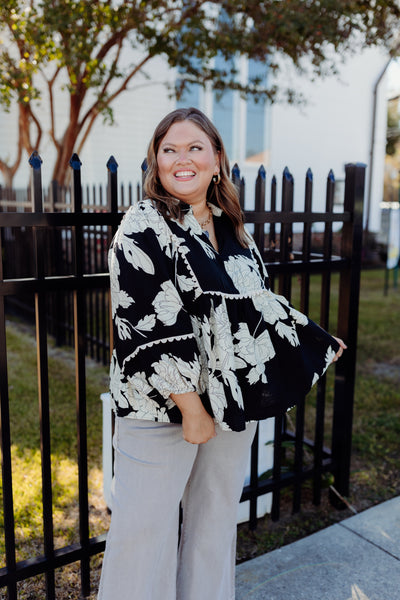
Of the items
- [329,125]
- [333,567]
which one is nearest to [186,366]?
[333,567]

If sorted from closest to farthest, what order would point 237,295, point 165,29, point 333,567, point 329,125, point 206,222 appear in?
1. point 237,295
2. point 206,222
3. point 333,567
4. point 165,29
5. point 329,125

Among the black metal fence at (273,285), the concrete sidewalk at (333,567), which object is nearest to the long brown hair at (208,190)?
the black metal fence at (273,285)

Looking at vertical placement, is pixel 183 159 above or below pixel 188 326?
above

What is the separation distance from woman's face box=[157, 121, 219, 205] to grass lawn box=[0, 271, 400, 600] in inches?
72.9

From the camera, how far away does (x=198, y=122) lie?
1888 mm

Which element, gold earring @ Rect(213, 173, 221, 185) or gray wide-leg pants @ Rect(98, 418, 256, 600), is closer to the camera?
gray wide-leg pants @ Rect(98, 418, 256, 600)

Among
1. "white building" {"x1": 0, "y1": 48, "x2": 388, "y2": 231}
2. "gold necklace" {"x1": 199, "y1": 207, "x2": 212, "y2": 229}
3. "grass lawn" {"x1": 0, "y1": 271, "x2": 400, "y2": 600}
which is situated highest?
"white building" {"x1": 0, "y1": 48, "x2": 388, "y2": 231}

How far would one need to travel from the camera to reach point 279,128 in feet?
43.6

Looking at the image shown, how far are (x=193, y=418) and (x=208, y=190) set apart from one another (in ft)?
2.81

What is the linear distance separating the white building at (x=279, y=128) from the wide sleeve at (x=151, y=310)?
30.2 ft

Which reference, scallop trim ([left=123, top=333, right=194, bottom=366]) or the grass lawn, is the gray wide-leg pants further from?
the grass lawn

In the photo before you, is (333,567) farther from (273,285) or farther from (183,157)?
(183,157)

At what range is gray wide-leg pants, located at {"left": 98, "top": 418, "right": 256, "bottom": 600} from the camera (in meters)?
1.82

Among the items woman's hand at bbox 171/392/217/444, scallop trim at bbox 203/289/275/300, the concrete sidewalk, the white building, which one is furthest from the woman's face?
the white building
